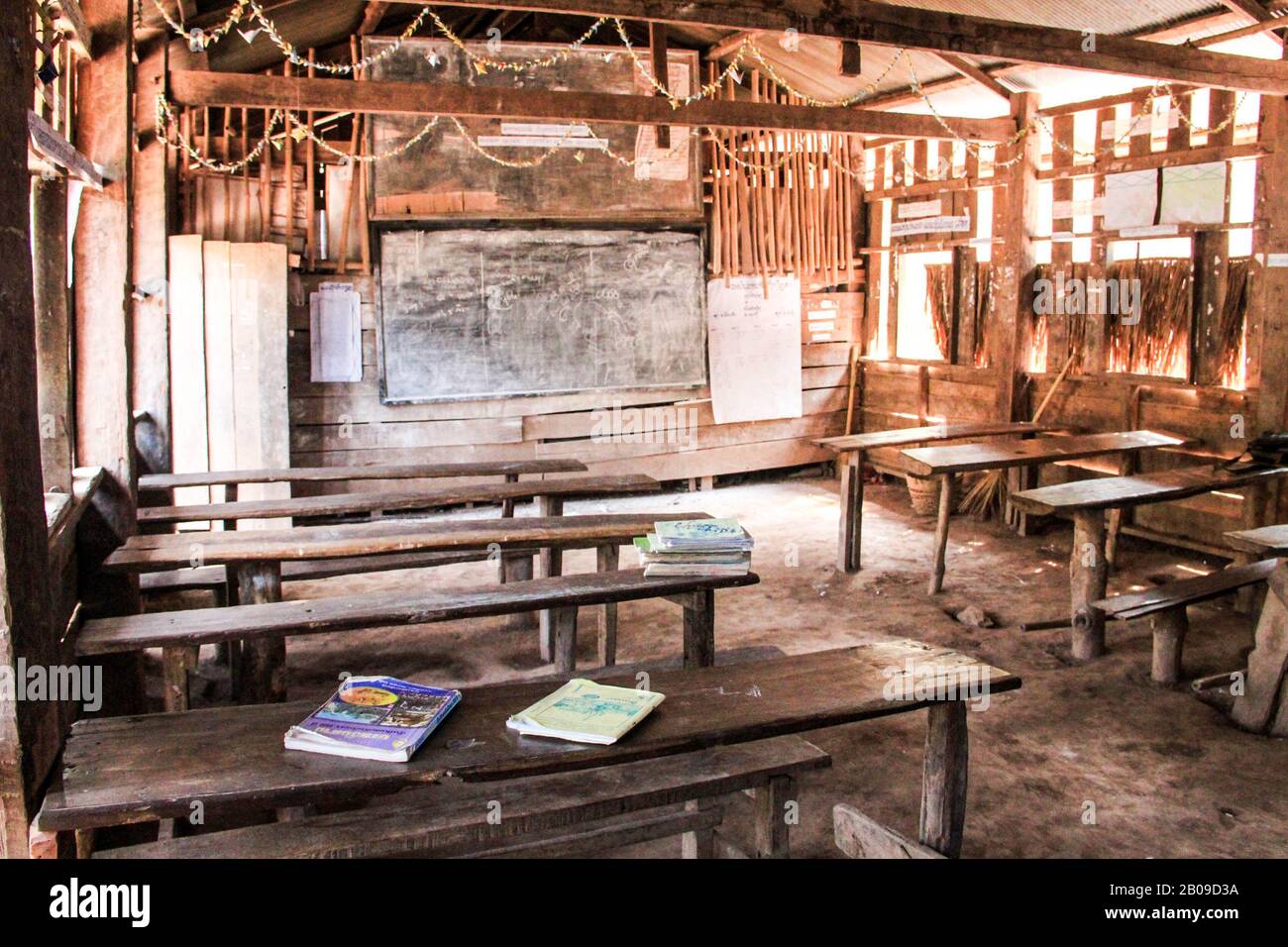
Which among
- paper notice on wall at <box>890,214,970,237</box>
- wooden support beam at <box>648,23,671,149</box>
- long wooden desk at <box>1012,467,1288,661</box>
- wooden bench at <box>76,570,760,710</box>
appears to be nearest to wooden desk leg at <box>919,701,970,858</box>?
wooden bench at <box>76,570,760,710</box>

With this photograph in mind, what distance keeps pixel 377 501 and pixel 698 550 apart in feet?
8.02

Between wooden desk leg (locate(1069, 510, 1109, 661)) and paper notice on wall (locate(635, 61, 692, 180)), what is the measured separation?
5406mm

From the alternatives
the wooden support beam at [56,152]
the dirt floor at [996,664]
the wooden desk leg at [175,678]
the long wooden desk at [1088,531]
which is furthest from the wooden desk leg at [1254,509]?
the wooden support beam at [56,152]

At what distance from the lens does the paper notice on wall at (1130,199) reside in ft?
24.7

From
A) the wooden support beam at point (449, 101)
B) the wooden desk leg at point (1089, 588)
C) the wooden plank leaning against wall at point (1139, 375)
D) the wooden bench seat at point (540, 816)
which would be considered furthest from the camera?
the wooden plank leaning against wall at point (1139, 375)

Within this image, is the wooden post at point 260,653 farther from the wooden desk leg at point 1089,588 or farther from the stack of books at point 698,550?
the wooden desk leg at point 1089,588

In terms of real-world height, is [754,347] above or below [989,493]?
above

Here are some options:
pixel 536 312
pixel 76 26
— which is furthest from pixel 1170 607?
pixel 536 312

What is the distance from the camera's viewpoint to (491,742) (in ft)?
8.23

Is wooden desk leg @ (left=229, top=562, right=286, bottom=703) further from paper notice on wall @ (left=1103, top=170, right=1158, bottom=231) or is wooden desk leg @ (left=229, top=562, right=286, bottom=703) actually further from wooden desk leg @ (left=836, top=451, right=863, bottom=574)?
paper notice on wall @ (left=1103, top=170, right=1158, bottom=231)

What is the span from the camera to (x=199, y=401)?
7.84 meters

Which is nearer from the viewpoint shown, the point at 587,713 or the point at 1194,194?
the point at 587,713

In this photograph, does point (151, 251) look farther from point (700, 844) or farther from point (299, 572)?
point (700, 844)

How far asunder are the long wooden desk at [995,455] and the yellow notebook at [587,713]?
13.0 feet
